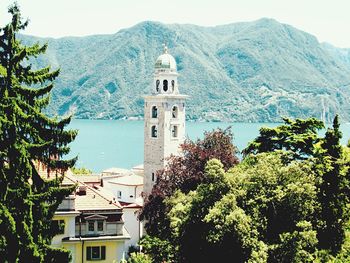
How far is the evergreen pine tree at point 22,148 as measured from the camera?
17234mm

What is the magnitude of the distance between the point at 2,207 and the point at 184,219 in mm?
8542

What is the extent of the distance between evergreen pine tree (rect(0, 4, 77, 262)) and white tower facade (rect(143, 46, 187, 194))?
29.0 metres

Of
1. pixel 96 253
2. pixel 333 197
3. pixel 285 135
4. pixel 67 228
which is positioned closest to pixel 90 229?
pixel 96 253

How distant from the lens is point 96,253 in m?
27.6

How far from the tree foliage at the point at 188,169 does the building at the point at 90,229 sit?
9.78 metres

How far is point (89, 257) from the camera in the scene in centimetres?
2741

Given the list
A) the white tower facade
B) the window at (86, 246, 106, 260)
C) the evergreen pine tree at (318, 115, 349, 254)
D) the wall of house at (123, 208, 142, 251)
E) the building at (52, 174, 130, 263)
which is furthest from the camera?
the white tower facade

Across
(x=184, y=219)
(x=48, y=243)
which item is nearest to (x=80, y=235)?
(x=184, y=219)

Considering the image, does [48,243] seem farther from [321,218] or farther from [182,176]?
[182,176]

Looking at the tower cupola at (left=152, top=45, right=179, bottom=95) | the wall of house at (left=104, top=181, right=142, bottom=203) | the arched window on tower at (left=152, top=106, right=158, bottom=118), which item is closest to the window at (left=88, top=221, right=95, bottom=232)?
the wall of house at (left=104, top=181, right=142, bottom=203)

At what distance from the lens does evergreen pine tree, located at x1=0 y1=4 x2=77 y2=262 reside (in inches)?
679

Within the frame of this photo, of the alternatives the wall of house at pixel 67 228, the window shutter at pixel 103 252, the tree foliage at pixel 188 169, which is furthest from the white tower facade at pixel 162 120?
the wall of house at pixel 67 228

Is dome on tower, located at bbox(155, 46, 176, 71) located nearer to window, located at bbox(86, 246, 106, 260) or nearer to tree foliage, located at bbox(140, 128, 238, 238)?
tree foliage, located at bbox(140, 128, 238, 238)

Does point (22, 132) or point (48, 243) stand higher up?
point (22, 132)
